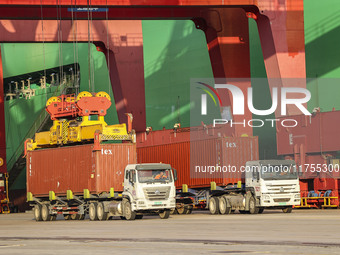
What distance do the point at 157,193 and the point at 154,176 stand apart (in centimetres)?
75

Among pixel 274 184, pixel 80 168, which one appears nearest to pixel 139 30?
pixel 80 168

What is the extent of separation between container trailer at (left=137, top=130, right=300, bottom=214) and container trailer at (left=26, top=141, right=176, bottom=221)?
3.96 meters

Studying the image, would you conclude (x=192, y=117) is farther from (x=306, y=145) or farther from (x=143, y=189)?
(x=143, y=189)

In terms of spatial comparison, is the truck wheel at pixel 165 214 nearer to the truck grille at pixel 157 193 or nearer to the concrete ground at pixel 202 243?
the truck grille at pixel 157 193

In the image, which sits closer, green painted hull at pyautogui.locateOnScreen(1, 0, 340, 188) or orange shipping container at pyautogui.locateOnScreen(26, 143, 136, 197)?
orange shipping container at pyautogui.locateOnScreen(26, 143, 136, 197)

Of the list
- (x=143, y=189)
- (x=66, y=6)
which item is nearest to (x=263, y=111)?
(x=66, y=6)

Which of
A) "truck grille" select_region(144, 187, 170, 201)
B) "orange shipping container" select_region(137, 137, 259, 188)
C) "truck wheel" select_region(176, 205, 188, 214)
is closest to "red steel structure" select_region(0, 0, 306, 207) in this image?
"orange shipping container" select_region(137, 137, 259, 188)

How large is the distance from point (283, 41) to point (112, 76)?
1335cm

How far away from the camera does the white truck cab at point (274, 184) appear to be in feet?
111

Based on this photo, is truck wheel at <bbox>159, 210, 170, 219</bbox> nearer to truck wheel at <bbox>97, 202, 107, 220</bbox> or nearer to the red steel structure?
truck wheel at <bbox>97, 202, 107, 220</bbox>

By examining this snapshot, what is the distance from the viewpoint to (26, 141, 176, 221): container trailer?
105ft

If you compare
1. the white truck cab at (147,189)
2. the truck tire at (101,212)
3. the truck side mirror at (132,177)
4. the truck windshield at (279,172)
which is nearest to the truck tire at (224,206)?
the truck windshield at (279,172)

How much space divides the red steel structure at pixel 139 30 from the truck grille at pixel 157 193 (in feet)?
34.0

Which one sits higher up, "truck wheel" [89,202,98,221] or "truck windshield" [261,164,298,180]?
"truck windshield" [261,164,298,180]
